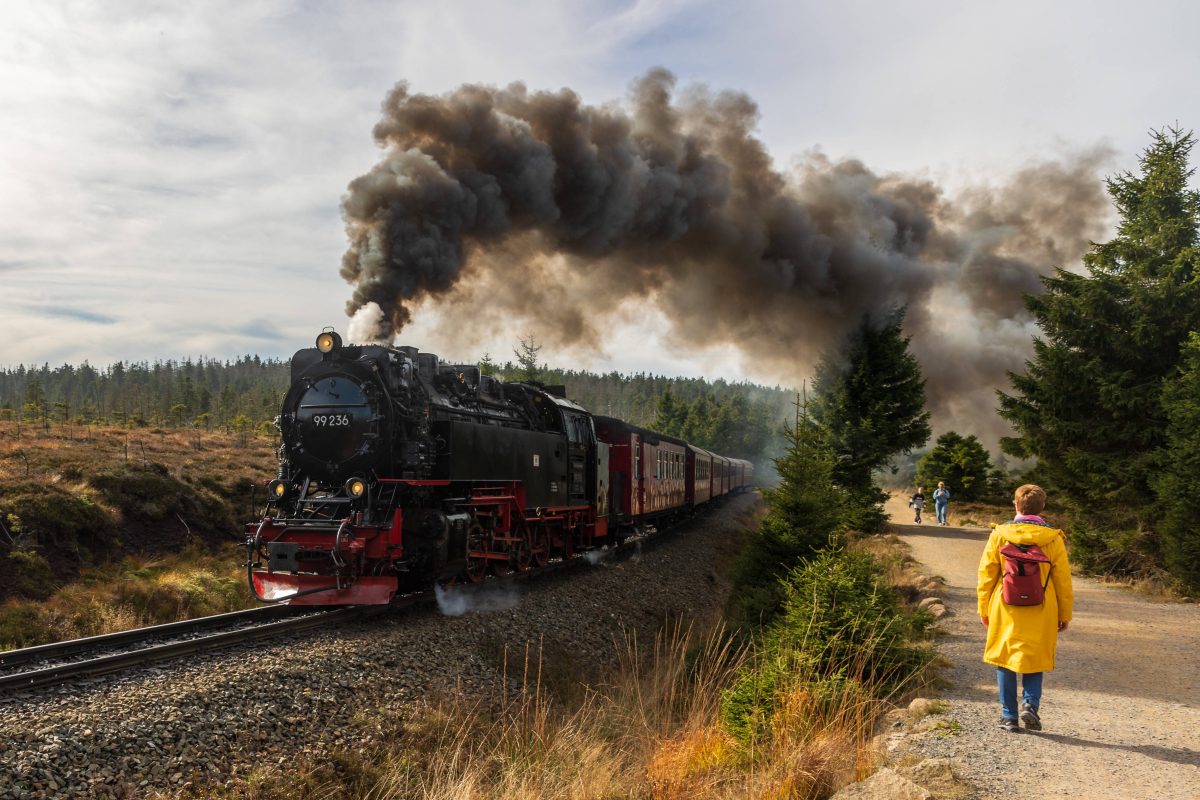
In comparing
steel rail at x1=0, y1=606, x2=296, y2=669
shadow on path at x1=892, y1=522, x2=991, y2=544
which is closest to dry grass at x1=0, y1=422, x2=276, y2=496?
steel rail at x1=0, y1=606, x2=296, y2=669

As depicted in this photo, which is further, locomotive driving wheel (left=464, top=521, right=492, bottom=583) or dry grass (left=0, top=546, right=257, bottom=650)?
locomotive driving wheel (left=464, top=521, right=492, bottom=583)

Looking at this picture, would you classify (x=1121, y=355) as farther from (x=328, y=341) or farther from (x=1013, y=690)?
(x=328, y=341)

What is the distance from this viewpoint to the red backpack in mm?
5004

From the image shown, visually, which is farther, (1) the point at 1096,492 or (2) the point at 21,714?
A: (1) the point at 1096,492

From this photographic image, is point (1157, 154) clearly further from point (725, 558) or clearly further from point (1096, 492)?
point (725, 558)

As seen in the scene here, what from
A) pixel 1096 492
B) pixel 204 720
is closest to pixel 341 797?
pixel 204 720

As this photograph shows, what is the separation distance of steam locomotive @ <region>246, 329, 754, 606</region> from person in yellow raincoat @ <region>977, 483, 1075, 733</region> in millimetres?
5626

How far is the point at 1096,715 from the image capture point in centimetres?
573

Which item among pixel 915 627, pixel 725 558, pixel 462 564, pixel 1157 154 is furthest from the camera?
pixel 725 558

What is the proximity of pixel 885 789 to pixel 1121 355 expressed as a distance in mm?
11314

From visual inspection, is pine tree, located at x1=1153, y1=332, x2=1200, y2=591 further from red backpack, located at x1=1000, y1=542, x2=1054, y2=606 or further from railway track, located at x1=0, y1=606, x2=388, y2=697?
railway track, located at x1=0, y1=606, x2=388, y2=697

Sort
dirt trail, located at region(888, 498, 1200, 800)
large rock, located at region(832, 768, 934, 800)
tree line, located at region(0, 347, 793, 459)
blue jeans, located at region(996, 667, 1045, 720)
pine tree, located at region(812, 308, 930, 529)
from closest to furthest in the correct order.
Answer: large rock, located at region(832, 768, 934, 800)
dirt trail, located at region(888, 498, 1200, 800)
blue jeans, located at region(996, 667, 1045, 720)
pine tree, located at region(812, 308, 930, 529)
tree line, located at region(0, 347, 793, 459)

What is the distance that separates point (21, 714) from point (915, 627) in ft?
26.1

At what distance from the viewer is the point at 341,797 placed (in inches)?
213
